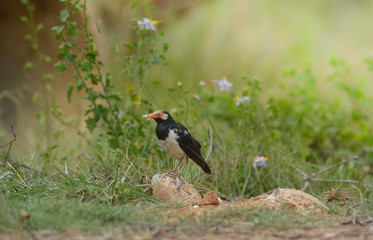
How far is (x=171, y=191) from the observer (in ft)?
10.6

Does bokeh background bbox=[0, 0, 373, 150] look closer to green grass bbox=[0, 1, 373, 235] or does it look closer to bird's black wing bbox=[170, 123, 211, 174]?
green grass bbox=[0, 1, 373, 235]

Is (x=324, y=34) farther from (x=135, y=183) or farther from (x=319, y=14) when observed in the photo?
(x=135, y=183)

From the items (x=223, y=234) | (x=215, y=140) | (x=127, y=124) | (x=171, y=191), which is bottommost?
(x=223, y=234)

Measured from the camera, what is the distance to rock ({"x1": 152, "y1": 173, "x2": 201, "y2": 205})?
10.5ft

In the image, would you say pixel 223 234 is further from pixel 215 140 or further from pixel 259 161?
pixel 215 140

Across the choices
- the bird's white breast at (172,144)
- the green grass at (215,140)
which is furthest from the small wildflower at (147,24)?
the bird's white breast at (172,144)

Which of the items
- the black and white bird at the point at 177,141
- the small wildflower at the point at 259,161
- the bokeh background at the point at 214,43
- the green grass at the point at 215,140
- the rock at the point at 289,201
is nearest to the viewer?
the green grass at the point at 215,140

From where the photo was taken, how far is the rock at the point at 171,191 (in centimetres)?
Result: 321

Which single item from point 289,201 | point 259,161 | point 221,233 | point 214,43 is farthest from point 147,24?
point 214,43

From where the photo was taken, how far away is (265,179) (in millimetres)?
4391

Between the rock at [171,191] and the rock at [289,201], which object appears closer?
the rock at [289,201]

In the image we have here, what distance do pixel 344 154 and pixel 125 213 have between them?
3.49 meters

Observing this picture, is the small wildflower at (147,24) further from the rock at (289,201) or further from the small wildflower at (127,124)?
the rock at (289,201)

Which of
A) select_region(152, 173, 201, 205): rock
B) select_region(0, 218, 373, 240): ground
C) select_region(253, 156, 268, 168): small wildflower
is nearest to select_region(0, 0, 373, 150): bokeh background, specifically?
select_region(253, 156, 268, 168): small wildflower
